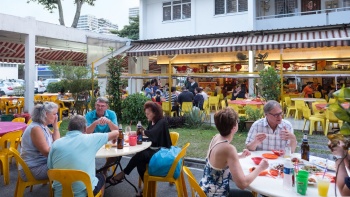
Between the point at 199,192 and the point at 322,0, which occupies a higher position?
the point at 322,0

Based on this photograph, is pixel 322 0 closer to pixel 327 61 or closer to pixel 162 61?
pixel 327 61

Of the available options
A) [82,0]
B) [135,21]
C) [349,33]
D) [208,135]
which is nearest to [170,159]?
[208,135]

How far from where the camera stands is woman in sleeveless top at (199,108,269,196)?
2.60m

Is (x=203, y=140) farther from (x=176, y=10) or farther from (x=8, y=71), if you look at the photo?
(x=8, y=71)

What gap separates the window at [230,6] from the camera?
599 inches

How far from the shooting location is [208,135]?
28.5 feet

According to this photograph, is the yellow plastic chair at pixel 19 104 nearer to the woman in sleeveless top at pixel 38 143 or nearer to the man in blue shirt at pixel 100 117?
the man in blue shirt at pixel 100 117

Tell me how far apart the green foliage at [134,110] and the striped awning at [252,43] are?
489 cm

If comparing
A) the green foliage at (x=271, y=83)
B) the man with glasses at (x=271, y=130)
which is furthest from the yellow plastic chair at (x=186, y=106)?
the man with glasses at (x=271, y=130)

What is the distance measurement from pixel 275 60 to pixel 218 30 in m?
3.38

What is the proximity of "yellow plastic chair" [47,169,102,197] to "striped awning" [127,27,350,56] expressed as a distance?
→ 36.0 feet

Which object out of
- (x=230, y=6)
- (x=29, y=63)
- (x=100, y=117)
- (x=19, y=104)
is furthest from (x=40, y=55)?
(x=100, y=117)

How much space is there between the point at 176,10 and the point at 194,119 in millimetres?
9093

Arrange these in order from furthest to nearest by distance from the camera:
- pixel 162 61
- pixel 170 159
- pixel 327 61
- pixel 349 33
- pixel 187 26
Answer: pixel 162 61, pixel 187 26, pixel 327 61, pixel 349 33, pixel 170 159
